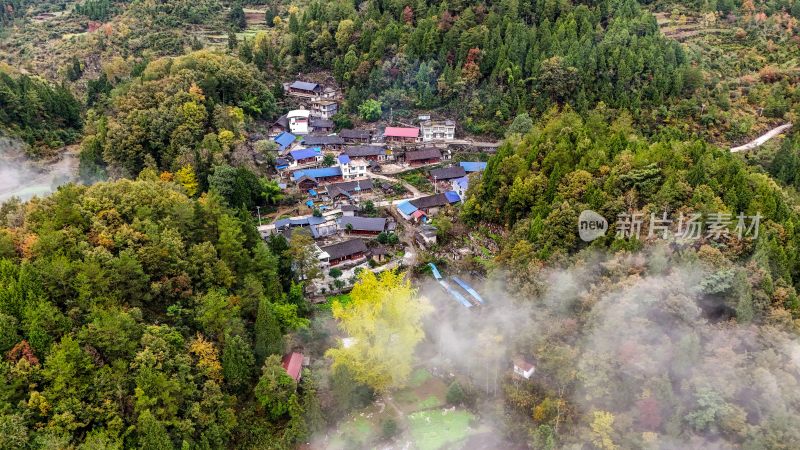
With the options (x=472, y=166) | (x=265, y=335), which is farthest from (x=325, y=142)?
(x=265, y=335)

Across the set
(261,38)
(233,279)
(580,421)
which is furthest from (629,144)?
(261,38)

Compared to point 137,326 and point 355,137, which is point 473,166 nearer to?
point 355,137

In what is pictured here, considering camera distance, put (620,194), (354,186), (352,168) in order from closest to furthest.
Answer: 1. (620,194)
2. (354,186)
3. (352,168)

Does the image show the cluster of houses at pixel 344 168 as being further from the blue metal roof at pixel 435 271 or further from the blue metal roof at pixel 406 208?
the blue metal roof at pixel 435 271

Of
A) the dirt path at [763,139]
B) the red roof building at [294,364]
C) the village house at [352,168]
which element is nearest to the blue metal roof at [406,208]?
the village house at [352,168]

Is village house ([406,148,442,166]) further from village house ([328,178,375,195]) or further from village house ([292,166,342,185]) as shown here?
village house ([292,166,342,185])

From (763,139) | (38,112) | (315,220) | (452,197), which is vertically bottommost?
(315,220)

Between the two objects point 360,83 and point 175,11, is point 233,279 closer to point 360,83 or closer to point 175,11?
point 360,83
